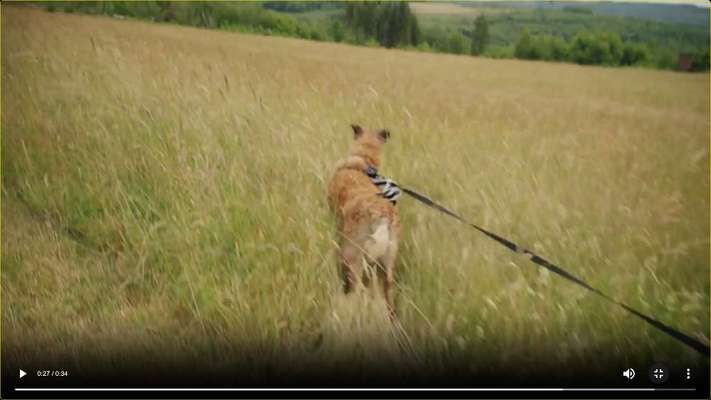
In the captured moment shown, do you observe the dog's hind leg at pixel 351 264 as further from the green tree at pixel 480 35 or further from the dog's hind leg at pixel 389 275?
the green tree at pixel 480 35

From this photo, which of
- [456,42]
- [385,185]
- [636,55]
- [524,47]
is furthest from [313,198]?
[636,55]

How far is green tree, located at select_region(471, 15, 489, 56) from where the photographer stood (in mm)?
2336

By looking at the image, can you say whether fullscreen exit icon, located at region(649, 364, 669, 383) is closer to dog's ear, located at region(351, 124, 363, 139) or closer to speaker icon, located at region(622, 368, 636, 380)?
speaker icon, located at region(622, 368, 636, 380)

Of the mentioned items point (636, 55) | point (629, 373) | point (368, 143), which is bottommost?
point (629, 373)

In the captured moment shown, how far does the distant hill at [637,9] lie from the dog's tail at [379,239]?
1010 mm

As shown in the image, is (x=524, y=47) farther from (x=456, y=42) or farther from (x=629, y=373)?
(x=629, y=373)

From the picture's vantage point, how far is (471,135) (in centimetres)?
233

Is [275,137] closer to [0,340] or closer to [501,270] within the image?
[501,270]

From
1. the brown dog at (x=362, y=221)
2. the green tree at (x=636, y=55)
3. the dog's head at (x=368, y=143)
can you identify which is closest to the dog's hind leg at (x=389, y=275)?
the brown dog at (x=362, y=221)

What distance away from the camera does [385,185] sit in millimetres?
2178

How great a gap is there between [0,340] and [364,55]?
1860 millimetres

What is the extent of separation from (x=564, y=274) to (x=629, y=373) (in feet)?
1.55

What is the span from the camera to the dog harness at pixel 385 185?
7.01ft

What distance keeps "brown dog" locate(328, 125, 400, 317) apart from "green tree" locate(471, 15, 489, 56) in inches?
24.7
